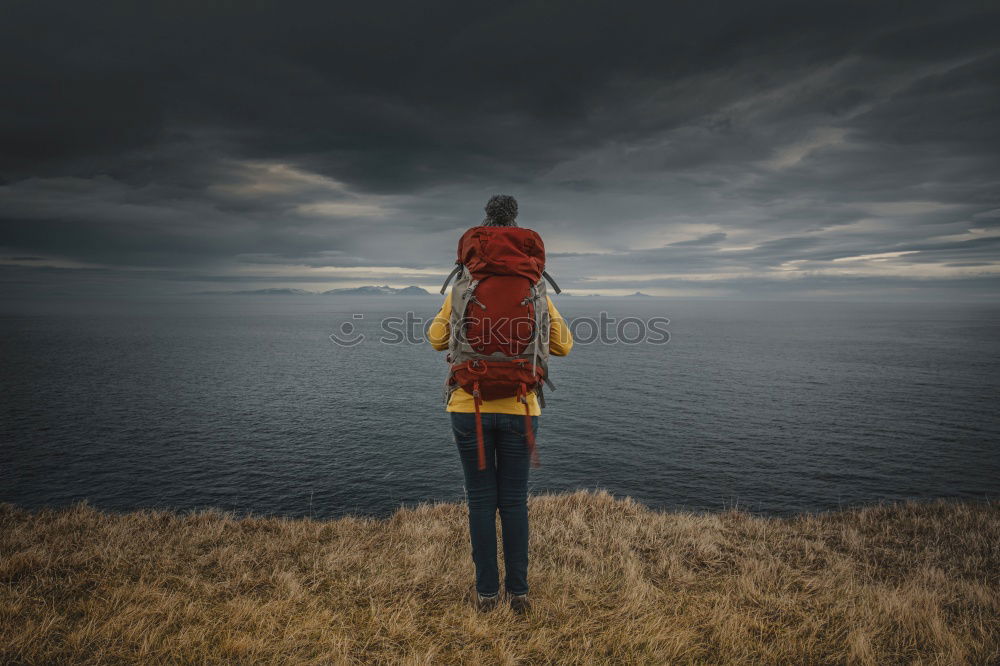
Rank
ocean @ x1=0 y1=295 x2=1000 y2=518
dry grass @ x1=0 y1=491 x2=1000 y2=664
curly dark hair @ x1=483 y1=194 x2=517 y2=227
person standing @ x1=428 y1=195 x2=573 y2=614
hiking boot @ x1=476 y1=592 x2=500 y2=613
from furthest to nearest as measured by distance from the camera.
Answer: ocean @ x1=0 y1=295 x2=1000 y2=518 < hiking boot @ x1=476 y1=592 x2=500 y2=613 < curly dark hair @ x1=483 y1=194 x2=517 y2=227 < person standing @ x1=428 y1=195 x2=573 y2=614 < dry grass @ x1=0 y1=491 x2=1000 y2=664

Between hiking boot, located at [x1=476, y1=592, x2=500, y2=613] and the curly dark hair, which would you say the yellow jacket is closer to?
the curly dark hair

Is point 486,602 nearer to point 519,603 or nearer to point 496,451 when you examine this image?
point 519,603

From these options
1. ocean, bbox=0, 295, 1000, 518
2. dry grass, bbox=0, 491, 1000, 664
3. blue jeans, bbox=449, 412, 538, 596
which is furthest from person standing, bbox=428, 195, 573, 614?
ocean, bbox=0, 295, 1000, 518

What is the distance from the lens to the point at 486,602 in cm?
507

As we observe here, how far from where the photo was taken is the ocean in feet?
99.1

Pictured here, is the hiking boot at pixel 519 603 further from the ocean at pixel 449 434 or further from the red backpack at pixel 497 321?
the ocean at pixel 449 434

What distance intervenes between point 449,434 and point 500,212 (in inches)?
1494

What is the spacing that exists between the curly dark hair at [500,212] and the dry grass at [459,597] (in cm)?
388

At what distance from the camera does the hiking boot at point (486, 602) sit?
199 inches

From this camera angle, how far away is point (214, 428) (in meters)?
44.8

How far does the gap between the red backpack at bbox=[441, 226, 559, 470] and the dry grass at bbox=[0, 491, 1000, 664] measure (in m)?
1.89

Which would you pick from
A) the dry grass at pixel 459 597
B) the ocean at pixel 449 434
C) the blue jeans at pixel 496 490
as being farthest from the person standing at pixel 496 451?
the ocean at pixel 449 434

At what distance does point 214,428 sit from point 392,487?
23.6 metres

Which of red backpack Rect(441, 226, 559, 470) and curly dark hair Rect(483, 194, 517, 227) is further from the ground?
curly dark hair Rect(483, 194, 517, 227)
